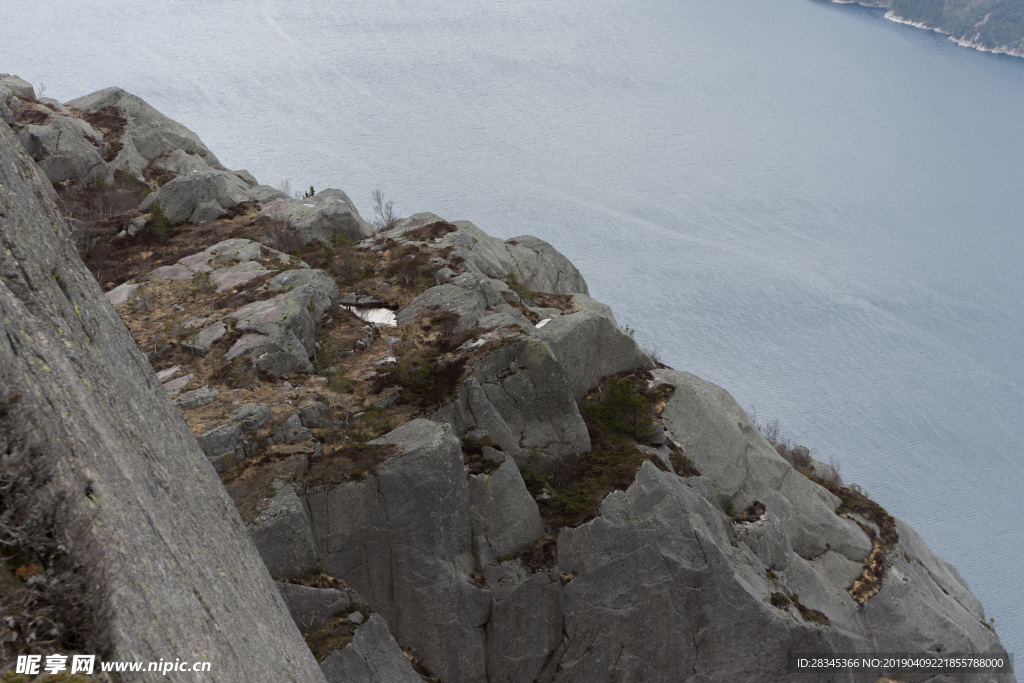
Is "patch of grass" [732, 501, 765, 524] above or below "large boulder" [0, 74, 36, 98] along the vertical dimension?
below

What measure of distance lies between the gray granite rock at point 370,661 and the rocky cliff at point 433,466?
5cm

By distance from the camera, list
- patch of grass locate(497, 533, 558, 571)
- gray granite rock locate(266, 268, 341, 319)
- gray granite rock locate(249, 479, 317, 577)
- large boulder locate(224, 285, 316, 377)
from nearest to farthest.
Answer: gray granite rock locate(249, 479, 317, 577) < patch of grass locate(497, 533, 558, 571) < large boulder locate(224, 285, 316, 377) < gray granite rock locate(266, 268, 341, 319)

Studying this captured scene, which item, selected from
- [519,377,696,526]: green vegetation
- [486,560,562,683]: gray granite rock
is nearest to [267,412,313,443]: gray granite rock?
[486,560,562,683]: gray granite rock

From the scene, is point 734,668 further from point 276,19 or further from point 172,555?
point 276,19

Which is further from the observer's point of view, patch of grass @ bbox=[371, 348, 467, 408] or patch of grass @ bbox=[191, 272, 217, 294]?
patch of grass @ bbox=[191, 272, 217, 294]

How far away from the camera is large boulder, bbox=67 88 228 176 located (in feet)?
103

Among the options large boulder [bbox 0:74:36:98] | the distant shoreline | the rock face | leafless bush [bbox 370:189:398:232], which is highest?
the distant shoreline

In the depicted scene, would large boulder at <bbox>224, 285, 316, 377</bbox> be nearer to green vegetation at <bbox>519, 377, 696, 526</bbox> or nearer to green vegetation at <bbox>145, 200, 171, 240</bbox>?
green vegetation at <bbox>519, 377, 696, 526</bbox>

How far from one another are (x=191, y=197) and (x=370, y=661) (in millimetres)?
19090

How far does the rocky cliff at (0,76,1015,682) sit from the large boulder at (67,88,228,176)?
417 cm

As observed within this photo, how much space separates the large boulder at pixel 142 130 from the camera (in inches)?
1240

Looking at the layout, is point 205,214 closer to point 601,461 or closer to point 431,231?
point 431,231

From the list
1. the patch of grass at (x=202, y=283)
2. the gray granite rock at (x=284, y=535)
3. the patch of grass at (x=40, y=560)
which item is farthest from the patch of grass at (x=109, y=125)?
the patch of grass at (x=40, y=560)

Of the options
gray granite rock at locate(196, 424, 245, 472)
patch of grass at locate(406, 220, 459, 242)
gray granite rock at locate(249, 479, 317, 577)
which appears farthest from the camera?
patch of grass at locate(406, 220, 459, 242)
